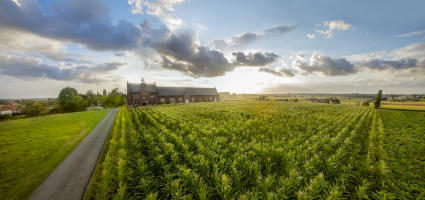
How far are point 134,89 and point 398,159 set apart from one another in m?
66.5

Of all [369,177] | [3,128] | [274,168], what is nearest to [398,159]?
[369,177]

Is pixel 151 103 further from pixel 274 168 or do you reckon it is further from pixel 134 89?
pixel 274 168

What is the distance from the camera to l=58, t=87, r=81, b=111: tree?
158 feet

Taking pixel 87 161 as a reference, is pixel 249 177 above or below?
above

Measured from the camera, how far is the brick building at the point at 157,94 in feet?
181

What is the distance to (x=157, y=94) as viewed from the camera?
192 ft

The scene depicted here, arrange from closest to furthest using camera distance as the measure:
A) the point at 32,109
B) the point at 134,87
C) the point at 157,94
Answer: the point at 32,109
the point at 134,87
the point at 157,94

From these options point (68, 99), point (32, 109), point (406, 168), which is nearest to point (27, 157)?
point (406, 168)

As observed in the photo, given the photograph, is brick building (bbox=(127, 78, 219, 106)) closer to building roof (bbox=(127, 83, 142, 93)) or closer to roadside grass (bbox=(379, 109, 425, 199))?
building roof (bbox=(127, 83, 142, 93))

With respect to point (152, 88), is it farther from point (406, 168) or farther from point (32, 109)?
point (406, 168)

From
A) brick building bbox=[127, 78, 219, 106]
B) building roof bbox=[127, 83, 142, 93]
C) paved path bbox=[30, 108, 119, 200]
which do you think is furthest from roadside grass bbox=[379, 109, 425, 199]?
building roof bbox=[127, 83, 142, 93]

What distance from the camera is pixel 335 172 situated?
6.28 m

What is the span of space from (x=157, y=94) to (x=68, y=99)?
101ft

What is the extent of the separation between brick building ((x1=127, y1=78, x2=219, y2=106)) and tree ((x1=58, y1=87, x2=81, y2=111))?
18.2 meters
